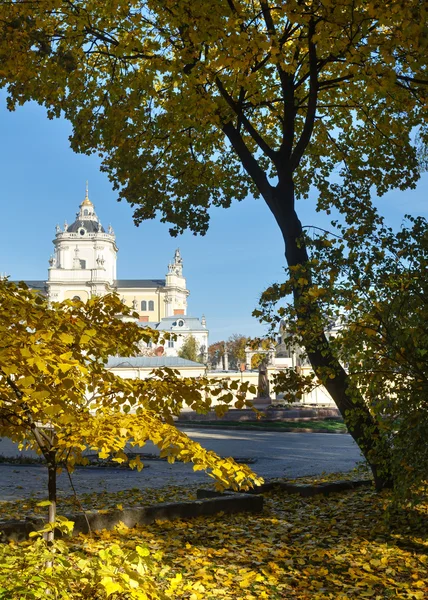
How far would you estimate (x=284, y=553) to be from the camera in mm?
5578

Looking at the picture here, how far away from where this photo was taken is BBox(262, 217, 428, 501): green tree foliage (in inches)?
240

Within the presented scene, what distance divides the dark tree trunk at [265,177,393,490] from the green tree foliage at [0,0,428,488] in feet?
0.07

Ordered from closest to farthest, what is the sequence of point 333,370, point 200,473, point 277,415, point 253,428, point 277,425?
point 333,370 → point 200,473 → point 253,428 → point 277,425 → point 277,415

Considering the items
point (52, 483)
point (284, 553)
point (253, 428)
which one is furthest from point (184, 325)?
point (52, 483)

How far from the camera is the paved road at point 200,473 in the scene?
1083 cm

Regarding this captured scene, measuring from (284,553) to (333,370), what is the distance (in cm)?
285

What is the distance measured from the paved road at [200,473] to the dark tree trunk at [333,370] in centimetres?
355

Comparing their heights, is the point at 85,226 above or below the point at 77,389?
above

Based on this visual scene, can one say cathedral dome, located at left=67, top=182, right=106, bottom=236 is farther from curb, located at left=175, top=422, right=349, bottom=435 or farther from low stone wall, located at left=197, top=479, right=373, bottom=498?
low stone wall, located at left=197, top=479, right=373, bottom=498

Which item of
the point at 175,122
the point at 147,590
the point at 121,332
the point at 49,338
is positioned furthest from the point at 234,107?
the point at 147,590

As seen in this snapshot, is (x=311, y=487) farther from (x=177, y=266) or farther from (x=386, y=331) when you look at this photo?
(x=177, y=266)

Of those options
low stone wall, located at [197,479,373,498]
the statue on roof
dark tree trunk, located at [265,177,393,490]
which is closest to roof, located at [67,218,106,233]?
the statue on roof

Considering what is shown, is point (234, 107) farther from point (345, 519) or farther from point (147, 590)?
point (147, 590)

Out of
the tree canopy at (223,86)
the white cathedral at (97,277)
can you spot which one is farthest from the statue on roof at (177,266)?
the tree canopy at (223,86)
